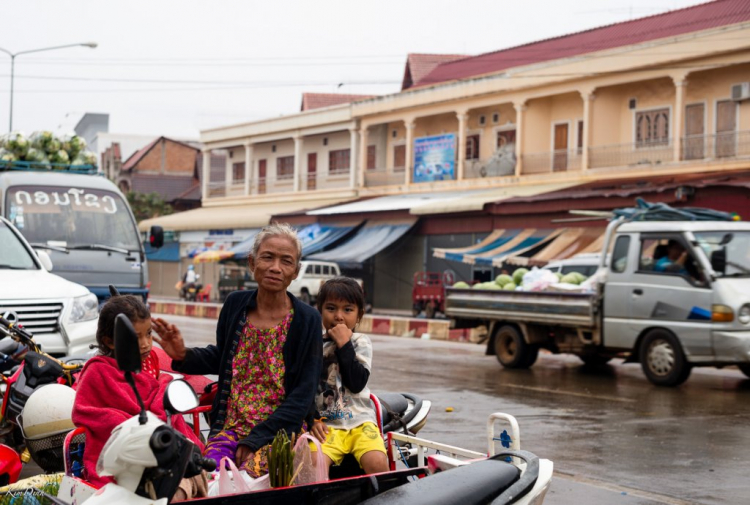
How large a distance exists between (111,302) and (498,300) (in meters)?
Result: 11.9

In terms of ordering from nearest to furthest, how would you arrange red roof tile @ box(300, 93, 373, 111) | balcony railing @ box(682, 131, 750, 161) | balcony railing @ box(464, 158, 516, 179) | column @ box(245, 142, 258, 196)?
balcony railing @ box(682, 131, 750, 161) → balcony railing @ box(464, 158, 516, 179) → column @ box(245, 142, 258, 196) → red roof tile @ box(300, 93, 373, 111)

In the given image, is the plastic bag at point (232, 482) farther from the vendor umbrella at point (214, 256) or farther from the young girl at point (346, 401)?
the vendor umbrella at point (214, 256)

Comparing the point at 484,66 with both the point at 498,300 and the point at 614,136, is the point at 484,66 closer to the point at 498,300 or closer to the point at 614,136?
the point at 614,136

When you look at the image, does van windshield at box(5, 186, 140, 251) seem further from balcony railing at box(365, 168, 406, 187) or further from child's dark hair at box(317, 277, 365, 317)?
balcony railing at box(365, 168, 406, 187)

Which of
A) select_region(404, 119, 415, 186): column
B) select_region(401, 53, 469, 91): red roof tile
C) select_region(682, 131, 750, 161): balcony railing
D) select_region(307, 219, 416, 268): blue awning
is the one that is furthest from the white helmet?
select_region(401, 53, 469, 91): red roof tile

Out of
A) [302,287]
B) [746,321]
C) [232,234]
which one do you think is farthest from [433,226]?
[746,321]

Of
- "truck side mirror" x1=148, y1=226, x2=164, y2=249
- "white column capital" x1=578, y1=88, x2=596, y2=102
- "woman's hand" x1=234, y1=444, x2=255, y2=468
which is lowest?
"woman's hand" x1=234, y1=444, x2=255, y2=468

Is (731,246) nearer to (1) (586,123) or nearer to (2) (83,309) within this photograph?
(2) (83,309)

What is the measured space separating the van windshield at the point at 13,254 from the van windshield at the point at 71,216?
349 cm

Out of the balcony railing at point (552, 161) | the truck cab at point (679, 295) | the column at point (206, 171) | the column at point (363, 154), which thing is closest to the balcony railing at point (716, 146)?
the balcony railing at point (552, 161)

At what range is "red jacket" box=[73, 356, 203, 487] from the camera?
12.5 feet

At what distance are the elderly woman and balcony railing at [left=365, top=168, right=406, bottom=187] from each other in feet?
115

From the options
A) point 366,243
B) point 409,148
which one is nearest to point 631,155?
point 366,243

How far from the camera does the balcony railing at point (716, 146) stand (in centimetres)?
2707
